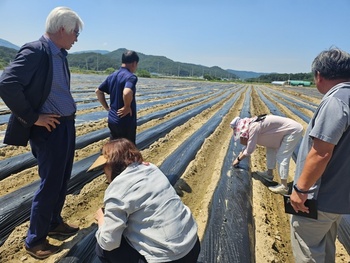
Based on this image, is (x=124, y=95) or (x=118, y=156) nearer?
(x=118, y=156)

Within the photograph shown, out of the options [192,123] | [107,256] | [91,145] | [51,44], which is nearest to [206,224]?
[107,256]

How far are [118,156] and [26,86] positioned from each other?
85 cm

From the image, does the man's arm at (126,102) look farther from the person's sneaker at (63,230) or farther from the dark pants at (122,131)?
the person's sneaker at (63,230)

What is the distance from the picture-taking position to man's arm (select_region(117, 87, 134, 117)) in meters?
2.95

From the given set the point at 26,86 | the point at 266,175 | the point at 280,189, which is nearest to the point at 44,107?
the point at 26,86

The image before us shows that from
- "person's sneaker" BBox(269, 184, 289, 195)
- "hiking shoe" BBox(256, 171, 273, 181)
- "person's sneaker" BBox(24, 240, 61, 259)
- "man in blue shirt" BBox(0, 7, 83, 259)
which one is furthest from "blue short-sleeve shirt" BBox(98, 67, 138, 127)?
"hiking shoe" BBox(256, 171, 273, 181)

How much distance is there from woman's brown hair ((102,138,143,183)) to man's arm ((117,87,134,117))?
4.60 feet

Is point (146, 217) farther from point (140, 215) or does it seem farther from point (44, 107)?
point (44, 107)

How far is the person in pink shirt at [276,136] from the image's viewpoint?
3.69m

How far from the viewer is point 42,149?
2.03m

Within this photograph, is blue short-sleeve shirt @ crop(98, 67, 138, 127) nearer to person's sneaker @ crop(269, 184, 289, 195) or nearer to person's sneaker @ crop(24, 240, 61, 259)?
person's sneaker @ crop(24, 240, 61, 259)

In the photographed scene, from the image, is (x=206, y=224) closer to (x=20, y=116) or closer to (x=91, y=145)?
(x=20, y=116)

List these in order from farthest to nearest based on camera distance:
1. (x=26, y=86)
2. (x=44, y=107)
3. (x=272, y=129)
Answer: (x=272, y=129) < (x=44, y=107) < (x=26, y=86)

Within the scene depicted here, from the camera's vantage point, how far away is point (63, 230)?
2438mm
